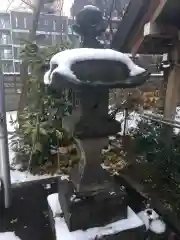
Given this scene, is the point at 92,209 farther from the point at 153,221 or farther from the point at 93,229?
the point at 153,221

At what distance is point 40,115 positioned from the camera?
391 centimetres

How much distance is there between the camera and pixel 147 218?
2514 millimetres

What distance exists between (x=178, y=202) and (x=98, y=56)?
2.08 meters

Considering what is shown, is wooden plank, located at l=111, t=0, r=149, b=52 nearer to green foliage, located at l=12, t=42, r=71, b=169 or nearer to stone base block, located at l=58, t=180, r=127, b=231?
green foliage, located at l=12, t=42, r=71, b=169

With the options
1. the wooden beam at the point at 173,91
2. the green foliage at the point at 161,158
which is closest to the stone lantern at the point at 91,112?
the green foliage at the point at 161,158

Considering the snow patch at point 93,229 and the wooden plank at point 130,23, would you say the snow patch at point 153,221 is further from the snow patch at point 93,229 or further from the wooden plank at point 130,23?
the wooden plank at point 130,23

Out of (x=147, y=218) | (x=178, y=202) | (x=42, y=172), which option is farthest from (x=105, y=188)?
(x=42, y=172)

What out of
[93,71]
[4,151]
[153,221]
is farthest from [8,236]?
[93,71]

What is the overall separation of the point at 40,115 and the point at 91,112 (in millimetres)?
2124

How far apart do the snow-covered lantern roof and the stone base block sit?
1.13 m

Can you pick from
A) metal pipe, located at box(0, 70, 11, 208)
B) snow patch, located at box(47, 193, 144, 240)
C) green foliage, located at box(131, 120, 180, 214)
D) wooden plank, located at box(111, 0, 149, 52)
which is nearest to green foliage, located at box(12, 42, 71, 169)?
metal pipe, located at box(0, 70, 11, 208)

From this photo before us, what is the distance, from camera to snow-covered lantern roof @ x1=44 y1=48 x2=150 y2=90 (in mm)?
1580

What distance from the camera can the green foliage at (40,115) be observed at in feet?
12.1

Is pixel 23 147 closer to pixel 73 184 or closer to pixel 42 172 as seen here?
pixel 42 172
